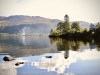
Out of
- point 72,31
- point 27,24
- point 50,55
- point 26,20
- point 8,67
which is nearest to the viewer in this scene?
point 8,67

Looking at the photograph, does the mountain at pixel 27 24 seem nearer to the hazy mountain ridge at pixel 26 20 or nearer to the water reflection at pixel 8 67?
the hazy mountain ridge at pixel 26 20

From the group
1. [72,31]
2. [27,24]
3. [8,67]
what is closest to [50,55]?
[72,31]

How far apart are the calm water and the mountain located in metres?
0.31

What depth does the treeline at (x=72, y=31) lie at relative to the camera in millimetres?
9250

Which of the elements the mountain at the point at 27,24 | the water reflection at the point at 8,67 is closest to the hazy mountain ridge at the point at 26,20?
the mountain at the point at 27,24

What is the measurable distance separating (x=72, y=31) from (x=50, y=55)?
168 cm

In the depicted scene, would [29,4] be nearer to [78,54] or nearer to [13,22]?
[13,22]

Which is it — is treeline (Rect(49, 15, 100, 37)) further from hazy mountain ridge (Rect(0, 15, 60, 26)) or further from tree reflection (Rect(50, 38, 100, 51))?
hazy mountain ridge (Rect(0, 15, 60, 26))

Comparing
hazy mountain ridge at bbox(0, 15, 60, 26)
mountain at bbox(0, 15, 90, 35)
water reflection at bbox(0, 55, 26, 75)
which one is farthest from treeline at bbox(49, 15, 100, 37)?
water reflection at bbox(0, 55, 26, 75)

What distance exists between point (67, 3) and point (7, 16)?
2605 mm

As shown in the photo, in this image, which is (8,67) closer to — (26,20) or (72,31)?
(26,20)

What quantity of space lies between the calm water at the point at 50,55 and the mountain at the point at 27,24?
1.02 ft

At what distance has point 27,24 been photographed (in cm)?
949

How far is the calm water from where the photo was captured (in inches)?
283
